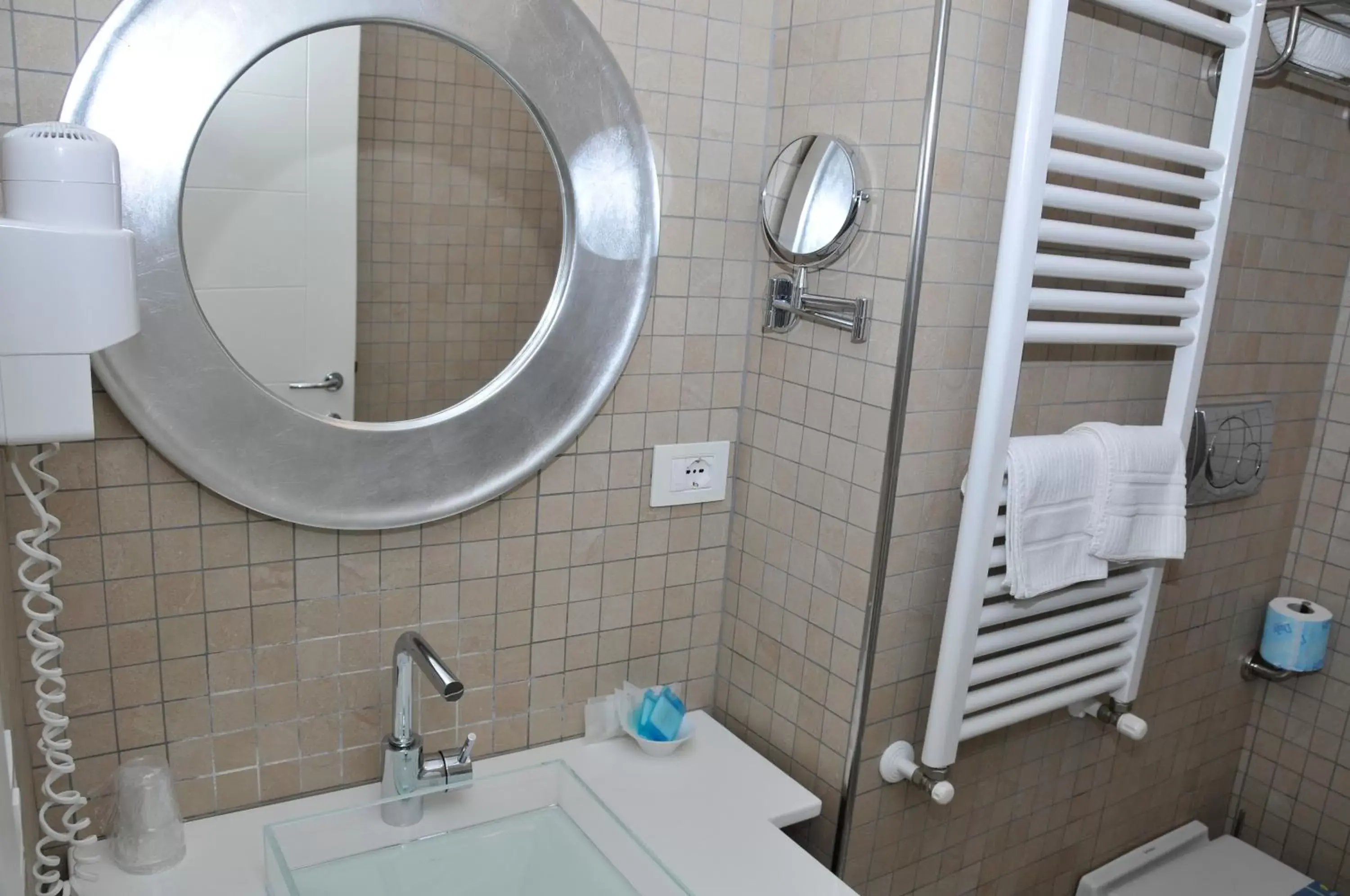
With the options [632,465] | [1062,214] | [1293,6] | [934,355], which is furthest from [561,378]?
[1293,6]

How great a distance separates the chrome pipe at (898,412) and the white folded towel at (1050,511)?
0.15 m

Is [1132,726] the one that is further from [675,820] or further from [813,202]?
[813,202]

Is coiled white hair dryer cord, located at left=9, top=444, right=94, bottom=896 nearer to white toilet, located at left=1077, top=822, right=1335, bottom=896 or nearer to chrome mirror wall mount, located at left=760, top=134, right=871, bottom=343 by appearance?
chrome mirror wall mount, located at left=760, top=134, right=871, bottom=343

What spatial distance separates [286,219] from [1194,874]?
6.10 ft

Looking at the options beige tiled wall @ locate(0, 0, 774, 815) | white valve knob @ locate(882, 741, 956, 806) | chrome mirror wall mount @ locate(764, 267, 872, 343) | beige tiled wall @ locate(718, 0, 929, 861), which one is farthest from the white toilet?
chrome mirror wall mount @ locate(764, 267, 872, 343)

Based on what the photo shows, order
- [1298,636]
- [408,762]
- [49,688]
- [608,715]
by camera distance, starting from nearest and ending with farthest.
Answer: [49,688] → [408,762] → [608,715] → [1298,636]

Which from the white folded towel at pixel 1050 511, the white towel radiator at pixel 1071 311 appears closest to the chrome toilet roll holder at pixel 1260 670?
the white towel radiator at pixel 1071 311

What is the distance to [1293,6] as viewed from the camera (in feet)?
5.01

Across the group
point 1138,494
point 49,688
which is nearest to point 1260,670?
point 1138,494

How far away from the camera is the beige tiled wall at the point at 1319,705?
1.82m

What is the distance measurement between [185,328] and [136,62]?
27 centimetres

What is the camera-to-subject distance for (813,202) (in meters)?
1.35

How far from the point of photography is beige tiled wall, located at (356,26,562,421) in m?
1.21

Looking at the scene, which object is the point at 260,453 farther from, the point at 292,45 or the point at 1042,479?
the point at 1042,479
